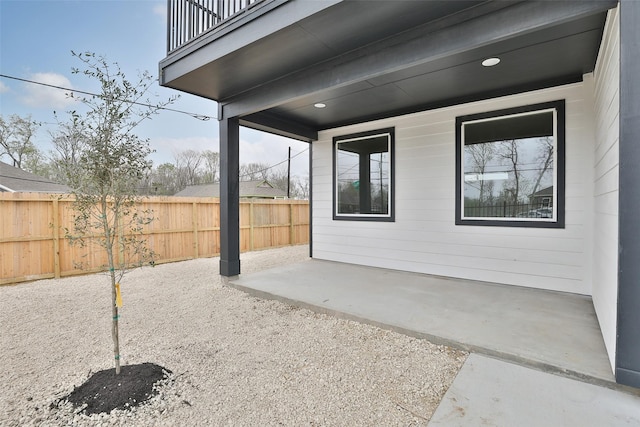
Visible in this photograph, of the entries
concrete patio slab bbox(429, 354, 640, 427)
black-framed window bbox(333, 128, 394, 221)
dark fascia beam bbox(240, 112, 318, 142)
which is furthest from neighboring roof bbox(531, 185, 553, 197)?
dark fascia beam bbox(240, 112, 318, 142)

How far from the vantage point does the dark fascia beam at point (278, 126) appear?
16.0 feet

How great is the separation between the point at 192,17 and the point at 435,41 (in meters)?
3.00

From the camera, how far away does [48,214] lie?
521 cm

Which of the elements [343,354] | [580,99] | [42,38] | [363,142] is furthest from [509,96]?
[42,38]

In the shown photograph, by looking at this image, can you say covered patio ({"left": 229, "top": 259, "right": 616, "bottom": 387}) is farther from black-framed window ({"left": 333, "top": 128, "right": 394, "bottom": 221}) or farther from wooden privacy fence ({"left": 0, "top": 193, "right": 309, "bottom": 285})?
wooden privacy fence ({"left": 0, "top": 193, "right": 309, "bottom": 285})

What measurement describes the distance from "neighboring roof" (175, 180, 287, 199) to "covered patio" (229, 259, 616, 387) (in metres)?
18.1

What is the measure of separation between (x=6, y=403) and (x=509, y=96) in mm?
5728

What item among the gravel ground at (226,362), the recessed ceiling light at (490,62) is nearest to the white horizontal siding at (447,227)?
the recessed ceiling light at (490,62)

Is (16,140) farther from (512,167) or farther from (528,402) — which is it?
(528,402)

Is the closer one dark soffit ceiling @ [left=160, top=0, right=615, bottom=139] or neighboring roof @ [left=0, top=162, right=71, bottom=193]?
dark soffit ceiling @ [left=160, top=0, right=615, bottom=139]

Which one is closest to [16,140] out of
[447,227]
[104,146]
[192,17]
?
[192,17]

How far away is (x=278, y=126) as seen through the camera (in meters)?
5.32

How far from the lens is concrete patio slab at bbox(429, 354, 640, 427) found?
1634 mm

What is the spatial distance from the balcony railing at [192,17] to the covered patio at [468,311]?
11.0 feet
